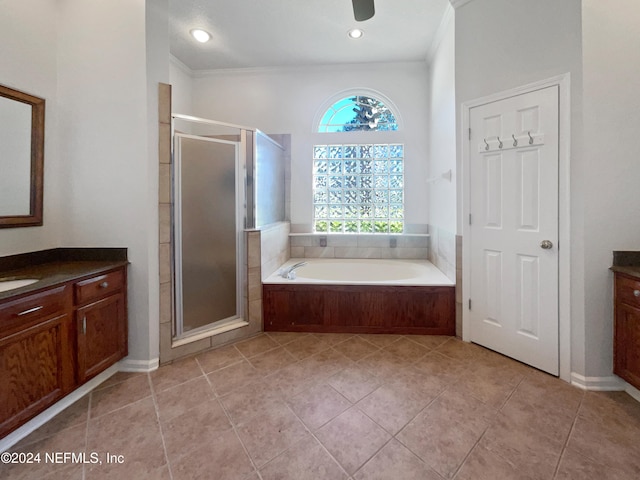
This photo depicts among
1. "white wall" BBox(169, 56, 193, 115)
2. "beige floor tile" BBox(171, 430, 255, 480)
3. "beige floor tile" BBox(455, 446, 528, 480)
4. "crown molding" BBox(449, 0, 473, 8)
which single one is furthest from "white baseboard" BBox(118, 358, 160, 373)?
"crown molding" BBox(449, 0, 473, 8)

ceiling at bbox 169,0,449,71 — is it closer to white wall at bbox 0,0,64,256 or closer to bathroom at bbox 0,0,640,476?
bathroom at bbox 0,0,640,476

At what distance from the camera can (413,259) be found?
3.42 meters

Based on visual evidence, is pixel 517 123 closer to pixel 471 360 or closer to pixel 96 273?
pixel 471 360

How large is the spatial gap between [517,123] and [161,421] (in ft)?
9.72

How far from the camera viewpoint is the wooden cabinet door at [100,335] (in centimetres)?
163

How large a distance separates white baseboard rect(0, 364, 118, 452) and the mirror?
43.6 inches

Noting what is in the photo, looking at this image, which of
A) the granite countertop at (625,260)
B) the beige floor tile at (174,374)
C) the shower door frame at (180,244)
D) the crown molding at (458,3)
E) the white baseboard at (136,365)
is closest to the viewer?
the granite countertop at (625,260)

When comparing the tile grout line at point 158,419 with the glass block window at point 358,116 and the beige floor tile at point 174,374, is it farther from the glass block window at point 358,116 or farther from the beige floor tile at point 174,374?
the glass block window at point 358,116

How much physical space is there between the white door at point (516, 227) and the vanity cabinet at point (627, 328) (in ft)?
0.94

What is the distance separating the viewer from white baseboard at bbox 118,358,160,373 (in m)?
1.95

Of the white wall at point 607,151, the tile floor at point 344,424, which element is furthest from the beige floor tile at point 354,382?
the white wall at point 607,151

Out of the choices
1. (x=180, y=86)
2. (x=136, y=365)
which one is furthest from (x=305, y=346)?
(x=180, y=86)

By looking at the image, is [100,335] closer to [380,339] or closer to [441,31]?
[380,339]

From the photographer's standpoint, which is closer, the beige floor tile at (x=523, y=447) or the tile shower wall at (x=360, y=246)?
the beige floor tile at (x=523, y=447)
